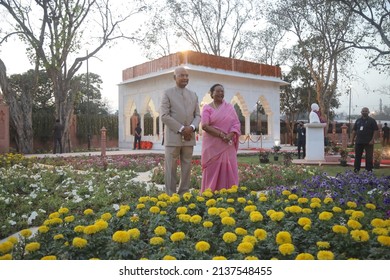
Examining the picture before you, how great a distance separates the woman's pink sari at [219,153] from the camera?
397 cm

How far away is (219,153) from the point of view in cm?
398

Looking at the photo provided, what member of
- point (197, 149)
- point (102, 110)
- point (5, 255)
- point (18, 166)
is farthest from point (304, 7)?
point (102, 110)

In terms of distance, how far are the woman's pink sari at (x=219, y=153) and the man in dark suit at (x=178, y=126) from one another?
17 cm

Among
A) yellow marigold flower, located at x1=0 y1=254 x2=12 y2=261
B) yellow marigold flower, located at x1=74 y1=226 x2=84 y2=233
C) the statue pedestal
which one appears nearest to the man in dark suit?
yellow marigold flower, located at x1=74 y1=226 x2=84 y2=233

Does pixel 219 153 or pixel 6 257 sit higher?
pixel 219 153

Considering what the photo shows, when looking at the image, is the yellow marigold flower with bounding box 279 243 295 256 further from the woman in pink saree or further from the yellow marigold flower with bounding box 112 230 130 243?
the woman in pink saree

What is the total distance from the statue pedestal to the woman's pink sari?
19.2 ft

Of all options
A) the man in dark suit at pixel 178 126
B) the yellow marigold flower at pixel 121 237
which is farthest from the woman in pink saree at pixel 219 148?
the yellow marigold flower at pixel 121 237

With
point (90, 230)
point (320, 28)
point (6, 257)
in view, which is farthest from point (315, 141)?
point (6, 257)

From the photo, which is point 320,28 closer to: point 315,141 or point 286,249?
point 315,141

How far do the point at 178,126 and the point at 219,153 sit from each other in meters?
0.55

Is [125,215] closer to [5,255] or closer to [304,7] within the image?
[5,255]

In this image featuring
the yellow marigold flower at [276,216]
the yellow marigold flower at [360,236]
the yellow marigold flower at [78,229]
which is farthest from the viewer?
the yellow marigold flower at [276,216]

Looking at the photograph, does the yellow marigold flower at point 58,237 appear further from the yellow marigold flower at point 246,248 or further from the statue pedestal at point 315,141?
the statue pedestal at point 315,141
